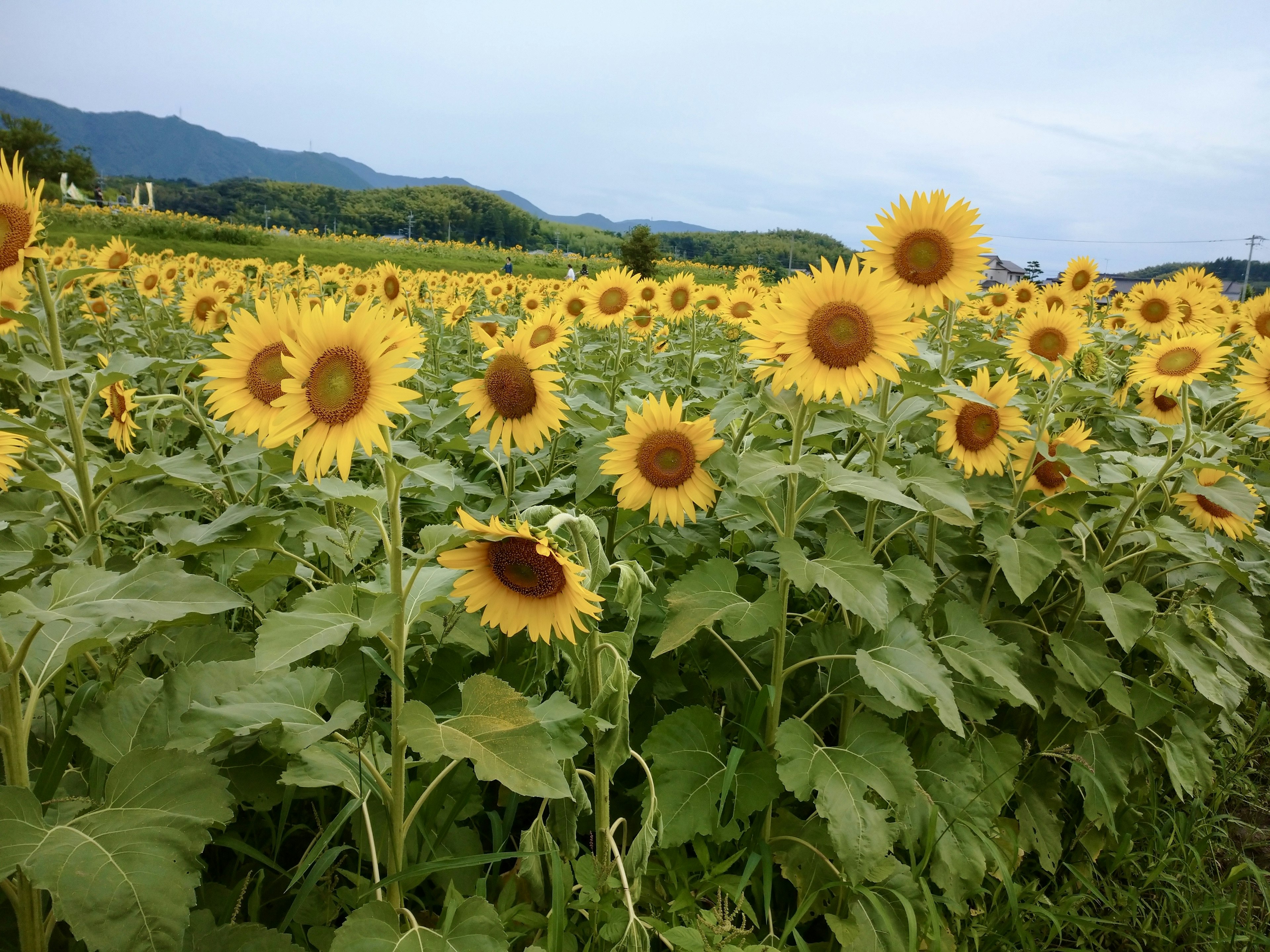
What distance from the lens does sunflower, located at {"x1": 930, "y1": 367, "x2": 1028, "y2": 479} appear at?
3.02 metres

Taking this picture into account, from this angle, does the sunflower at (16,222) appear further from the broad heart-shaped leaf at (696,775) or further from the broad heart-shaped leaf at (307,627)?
the broad heart-shaped leaf at (696,775)

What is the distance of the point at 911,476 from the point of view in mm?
2494

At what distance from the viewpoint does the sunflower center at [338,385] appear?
1.58 meters

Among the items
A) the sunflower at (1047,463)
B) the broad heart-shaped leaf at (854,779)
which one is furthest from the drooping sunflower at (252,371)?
the sunflower at (1047,463)

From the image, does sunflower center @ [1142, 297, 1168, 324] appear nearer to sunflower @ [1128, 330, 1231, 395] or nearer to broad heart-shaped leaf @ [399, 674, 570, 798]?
sunflower @ [1128, 330, 1231, 395]

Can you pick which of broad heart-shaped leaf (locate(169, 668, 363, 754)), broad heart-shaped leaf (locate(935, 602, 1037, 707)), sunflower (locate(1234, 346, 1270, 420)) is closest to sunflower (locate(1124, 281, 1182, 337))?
sunflower (locate(1234, 346, 1270, 420))

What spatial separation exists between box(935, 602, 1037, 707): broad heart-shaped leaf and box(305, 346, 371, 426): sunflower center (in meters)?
1.90

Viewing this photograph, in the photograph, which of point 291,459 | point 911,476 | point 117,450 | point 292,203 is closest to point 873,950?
point 911,476

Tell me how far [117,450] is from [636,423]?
3.63 m

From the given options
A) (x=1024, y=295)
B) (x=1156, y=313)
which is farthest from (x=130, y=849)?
(x=1024, y=295)

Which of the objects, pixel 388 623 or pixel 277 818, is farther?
pixel 277 818

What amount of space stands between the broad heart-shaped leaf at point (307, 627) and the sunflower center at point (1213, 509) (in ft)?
11.8

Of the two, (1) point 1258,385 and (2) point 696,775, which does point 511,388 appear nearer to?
(2) point 696,775

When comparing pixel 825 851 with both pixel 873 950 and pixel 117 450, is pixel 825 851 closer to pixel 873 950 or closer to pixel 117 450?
pixel 873 950
